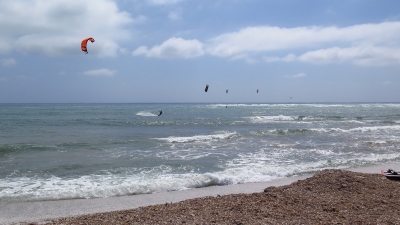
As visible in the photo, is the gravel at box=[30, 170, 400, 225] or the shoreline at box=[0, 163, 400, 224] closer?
the gravel at box=[30, 170, 400, 225]

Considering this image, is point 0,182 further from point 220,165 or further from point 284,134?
point 284,134

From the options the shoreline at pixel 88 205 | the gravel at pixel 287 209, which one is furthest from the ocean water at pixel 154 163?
the gravel at pixel 287 209

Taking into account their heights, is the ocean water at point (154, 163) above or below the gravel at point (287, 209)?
below

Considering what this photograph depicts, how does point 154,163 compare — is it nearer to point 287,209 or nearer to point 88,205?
point 88,205

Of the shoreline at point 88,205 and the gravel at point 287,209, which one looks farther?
the shoreline at point 88,205

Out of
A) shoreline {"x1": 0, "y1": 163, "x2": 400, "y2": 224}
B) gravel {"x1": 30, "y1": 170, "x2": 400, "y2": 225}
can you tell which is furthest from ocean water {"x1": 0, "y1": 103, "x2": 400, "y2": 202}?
gravel {"x1": 30, "y1": 170, "x2": 400, "y2": 225}

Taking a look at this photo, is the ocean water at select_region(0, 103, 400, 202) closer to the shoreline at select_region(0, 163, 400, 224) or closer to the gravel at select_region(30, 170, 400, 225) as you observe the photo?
the shoreline at select_region(0, 163, 400, 224)

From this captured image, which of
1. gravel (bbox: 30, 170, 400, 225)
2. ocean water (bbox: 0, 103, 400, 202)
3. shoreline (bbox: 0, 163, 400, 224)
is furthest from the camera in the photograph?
ocean water (bbox: 0, 103, 400, 202)

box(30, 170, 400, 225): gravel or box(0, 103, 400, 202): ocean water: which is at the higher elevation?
box(30, 170, 400, 225): gravel

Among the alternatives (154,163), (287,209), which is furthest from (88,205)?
(154,163)

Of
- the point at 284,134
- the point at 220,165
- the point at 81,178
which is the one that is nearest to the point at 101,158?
the point at 81,178

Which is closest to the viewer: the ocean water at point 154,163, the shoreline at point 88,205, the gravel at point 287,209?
the gravel at point 287,209

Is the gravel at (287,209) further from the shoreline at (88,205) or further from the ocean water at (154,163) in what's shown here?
the ocean water at (154,163)

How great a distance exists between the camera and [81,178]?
9680 millimetres
